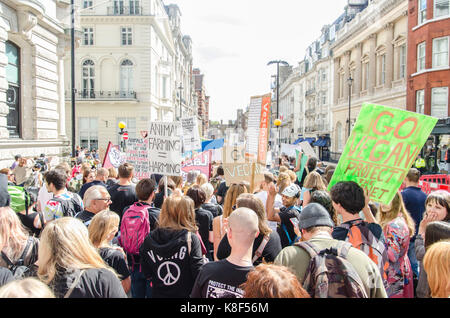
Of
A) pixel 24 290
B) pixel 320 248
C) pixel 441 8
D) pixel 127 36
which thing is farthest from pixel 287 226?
pixel 127 36

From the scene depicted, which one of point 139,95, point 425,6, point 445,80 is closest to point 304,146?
point 445,80

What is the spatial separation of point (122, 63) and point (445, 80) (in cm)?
2887

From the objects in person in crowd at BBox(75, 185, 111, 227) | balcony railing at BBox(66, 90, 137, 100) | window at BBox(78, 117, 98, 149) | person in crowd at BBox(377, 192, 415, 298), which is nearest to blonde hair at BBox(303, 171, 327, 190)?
person in crowd at BBox(377, 192, 415, 298)

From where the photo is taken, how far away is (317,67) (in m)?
54.2

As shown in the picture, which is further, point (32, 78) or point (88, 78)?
point (88, 78)

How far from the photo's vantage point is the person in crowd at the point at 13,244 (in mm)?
3246

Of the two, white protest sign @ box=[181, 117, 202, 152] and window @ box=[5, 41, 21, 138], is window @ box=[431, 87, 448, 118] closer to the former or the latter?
white protest sign @ box=[181, 117, 202, 152]

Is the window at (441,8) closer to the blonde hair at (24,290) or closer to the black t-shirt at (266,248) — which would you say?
the black t-shirt at (266,248)

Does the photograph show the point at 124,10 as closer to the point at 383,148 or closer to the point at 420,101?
the point at 420,101

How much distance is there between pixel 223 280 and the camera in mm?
2773

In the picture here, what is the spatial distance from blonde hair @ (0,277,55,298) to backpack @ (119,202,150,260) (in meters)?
2.48

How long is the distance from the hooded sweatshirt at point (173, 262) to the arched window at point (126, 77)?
35693 millimetres

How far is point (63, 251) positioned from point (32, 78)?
1414 cm
